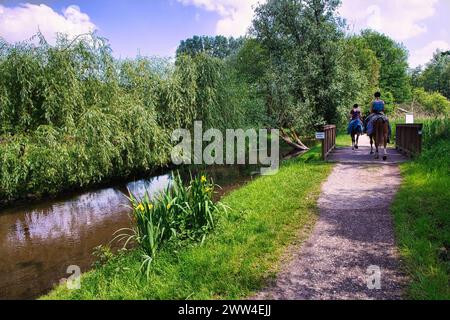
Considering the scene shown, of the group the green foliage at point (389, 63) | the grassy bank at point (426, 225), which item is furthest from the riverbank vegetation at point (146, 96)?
the green foliage at point (389, 63)

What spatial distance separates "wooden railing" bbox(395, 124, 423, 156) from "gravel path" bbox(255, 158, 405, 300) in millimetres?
3390

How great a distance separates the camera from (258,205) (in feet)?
22.2

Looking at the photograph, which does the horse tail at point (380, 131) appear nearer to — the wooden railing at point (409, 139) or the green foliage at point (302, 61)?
the wooden railing at point (409, 139)

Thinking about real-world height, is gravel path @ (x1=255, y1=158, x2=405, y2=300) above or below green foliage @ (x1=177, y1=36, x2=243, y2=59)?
below

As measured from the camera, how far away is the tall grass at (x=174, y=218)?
480cm

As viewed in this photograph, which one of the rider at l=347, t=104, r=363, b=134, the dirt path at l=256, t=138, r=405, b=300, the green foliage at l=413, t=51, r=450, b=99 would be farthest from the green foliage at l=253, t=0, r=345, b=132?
the green foliage at l=413, t=51, r=450, b=99

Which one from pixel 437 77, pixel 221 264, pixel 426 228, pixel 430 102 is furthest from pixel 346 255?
pixel 437 77

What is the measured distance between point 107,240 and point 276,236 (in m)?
3.95

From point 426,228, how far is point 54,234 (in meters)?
7.45

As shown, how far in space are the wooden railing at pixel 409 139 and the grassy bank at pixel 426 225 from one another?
0.96 metres

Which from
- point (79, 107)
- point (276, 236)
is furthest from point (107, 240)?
point (79, 107)

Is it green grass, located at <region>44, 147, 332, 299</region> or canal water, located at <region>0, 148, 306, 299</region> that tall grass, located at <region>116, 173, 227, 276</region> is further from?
canal water, located at <region>0, 148, 306, 299</region>

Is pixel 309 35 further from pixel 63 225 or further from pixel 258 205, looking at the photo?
pixel 63 225

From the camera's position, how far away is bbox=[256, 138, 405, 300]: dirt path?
3.39 m
